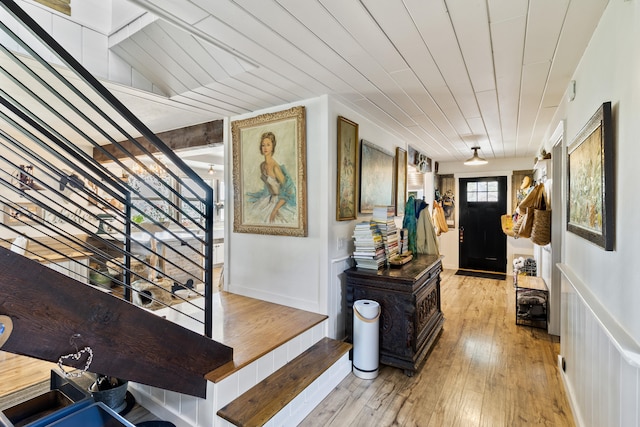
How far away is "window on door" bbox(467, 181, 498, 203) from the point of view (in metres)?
6.42

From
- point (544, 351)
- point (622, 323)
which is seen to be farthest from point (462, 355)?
point (622, 323)

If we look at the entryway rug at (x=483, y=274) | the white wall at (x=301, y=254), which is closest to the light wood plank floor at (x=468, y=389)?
the white wall at (x=301, y=254)

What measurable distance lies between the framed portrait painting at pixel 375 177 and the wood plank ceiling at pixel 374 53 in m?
0.39

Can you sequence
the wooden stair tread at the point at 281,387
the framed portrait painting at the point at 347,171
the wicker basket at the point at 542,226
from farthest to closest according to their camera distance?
Result: the wicker basket at the point at 542,226 → the framed portrait painting at the point at 347,171 → the wooden stair tread at the point at 281,387

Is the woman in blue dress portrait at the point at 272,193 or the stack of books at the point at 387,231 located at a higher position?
the woman in blue dress portrait at the point at 272,193

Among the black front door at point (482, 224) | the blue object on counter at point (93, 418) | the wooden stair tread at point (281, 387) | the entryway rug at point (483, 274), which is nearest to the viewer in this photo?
the blue object on counter at point (93, 418)

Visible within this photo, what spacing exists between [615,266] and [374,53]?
5.38 feet

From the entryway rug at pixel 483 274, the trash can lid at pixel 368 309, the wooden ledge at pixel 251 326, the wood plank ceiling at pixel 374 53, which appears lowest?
the entryway rug at pixel 483 274

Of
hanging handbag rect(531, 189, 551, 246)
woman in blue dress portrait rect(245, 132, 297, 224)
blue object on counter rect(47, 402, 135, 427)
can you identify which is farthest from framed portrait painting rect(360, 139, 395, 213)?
blue object on counter rect(47, 402, 135, 427)

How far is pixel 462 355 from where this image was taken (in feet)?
9.73

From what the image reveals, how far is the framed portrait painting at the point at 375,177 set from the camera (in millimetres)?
3273

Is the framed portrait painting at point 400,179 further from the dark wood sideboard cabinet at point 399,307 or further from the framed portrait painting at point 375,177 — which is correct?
the dark wood sideboard cabinet at point 399,307

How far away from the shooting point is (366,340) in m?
2.58

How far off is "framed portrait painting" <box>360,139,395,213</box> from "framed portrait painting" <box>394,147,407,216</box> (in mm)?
169
